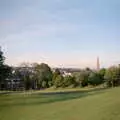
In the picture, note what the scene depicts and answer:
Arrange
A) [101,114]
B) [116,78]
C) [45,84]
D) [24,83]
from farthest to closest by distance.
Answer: [24,83], [45,84], [116,78], [101,114]

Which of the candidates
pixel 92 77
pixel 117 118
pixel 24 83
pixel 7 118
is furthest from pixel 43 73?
pixel 117 118

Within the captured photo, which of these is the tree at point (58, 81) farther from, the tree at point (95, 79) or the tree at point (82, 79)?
the tree at point (95, 79)

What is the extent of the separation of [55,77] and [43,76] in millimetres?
1380

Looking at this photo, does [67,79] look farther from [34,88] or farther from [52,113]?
[52,113]

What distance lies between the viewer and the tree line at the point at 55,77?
8.50 meters

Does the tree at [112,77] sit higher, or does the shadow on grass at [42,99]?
the tree at [112,77]

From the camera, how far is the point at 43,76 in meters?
14.4

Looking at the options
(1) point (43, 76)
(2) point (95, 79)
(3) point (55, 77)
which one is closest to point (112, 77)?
(2) point (95, 79)

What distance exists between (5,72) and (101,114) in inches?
351

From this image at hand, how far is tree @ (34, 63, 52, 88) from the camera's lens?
43.7ft

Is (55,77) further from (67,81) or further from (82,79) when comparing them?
(82,79)

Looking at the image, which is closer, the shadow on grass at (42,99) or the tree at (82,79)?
the shadow on grass at (42,99)

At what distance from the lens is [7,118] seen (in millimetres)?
4812

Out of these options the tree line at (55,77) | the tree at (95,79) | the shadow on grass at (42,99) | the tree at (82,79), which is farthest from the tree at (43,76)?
the shadow on grass at (42,99)
